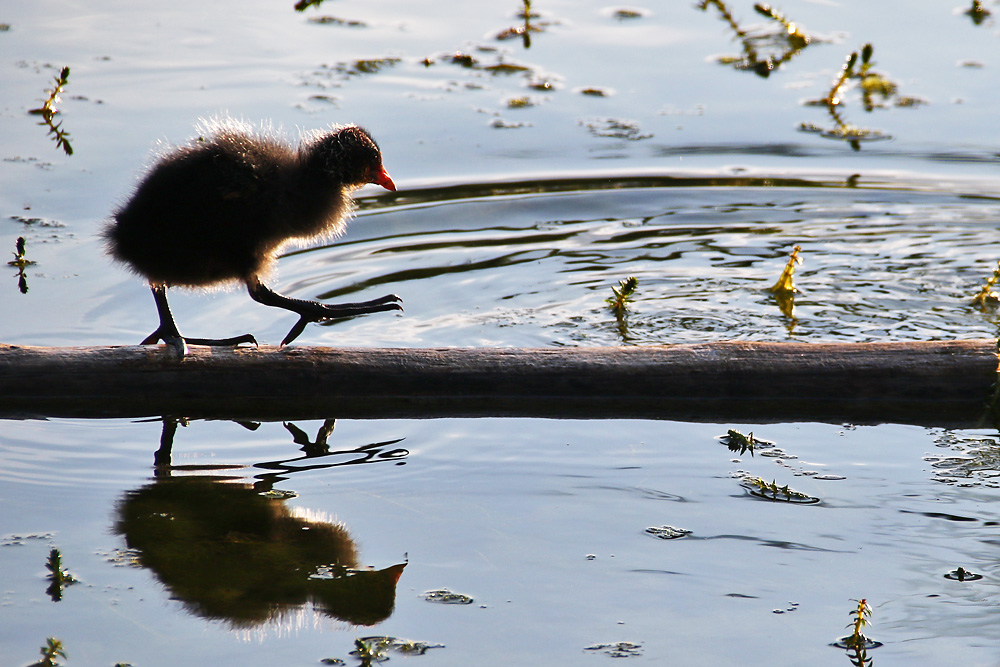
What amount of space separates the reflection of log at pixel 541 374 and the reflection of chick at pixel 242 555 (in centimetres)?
46

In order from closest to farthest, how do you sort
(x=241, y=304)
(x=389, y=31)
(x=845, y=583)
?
(x=845, y=583) → (x=241, y=304) → (x=389, y=31)

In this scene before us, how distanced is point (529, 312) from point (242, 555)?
7.29 ft

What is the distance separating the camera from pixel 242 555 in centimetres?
332

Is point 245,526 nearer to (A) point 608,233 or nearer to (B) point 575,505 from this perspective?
(B) point 575,505

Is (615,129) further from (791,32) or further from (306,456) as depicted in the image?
(306,456)

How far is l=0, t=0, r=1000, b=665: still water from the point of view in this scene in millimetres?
3021

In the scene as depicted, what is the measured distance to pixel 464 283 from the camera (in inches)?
220

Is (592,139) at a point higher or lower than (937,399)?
higher

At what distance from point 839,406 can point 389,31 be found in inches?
246

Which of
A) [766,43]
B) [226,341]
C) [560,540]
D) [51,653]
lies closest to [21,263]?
[226,341]

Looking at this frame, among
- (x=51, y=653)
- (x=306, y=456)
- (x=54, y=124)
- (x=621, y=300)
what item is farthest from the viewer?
(x=54, y=124)

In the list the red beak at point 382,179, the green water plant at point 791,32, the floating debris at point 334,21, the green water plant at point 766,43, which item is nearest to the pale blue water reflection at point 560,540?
the red beak at point 382,179

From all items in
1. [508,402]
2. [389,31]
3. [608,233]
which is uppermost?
[389,31]

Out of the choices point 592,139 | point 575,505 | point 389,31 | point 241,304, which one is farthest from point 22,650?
point 389,31
